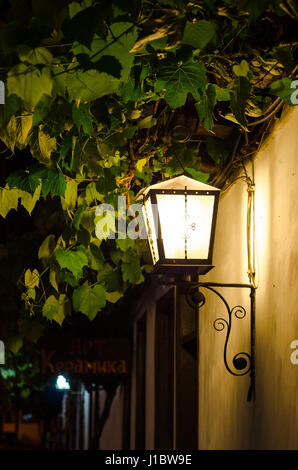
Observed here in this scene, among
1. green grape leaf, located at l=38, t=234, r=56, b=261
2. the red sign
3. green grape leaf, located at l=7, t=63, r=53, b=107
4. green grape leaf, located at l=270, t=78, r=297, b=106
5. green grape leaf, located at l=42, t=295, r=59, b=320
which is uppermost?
green grape leaf, located at l=270, t=78, r=297, b=106

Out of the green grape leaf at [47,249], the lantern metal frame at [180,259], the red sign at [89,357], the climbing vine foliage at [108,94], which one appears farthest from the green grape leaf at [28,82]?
the red sign at [89,357]

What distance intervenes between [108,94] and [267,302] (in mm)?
1604

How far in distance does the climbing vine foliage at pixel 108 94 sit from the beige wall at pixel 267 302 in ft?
1.17

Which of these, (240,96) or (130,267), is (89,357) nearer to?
(130,267)

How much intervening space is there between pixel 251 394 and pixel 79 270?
1.32 meters

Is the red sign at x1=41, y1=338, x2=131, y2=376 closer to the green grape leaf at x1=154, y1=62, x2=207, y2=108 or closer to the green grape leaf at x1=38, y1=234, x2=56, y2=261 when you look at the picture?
the green grape leaf at x1=38, y1=234, x2=56, y2=261

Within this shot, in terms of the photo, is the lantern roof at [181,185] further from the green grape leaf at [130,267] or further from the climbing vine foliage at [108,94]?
the green grape leaf at [130,267]

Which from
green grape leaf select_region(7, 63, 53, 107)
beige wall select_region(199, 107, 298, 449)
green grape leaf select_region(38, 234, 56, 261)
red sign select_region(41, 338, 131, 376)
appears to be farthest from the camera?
red sign select_region(41, 338, 131, 376)

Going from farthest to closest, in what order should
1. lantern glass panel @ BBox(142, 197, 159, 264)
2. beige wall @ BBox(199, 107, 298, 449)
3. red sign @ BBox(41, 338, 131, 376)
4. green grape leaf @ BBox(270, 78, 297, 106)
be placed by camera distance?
red sign @ BBox(41, 338, 131, 376) → lantern glass panel @ BBox(142, 197, 159, 264) → beige wall @ BBox(199, 107, 298, 449) → green grape leaf @ BBox(270, 78, 297, 106)

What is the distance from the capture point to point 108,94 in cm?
347

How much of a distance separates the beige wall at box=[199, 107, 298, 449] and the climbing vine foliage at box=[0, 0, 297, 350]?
0.36 m

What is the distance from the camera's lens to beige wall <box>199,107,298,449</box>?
12.3ft

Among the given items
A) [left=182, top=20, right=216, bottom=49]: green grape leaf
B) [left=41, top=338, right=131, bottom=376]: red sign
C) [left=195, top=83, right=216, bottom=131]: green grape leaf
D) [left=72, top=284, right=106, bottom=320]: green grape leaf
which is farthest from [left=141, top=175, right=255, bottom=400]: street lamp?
[left=41, top=338, right=131, bottom=376]: red sign
